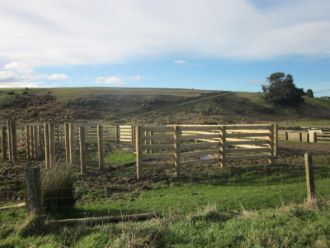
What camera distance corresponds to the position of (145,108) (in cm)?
6206

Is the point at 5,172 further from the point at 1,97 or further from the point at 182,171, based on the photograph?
the point at 1,97

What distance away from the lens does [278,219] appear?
19.8 feet

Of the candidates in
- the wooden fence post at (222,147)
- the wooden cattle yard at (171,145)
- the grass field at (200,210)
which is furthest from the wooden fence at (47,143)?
the wooden fence post at (222,147)

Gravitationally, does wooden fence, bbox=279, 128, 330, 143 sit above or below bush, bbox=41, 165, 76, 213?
below

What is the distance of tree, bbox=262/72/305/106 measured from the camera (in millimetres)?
67562

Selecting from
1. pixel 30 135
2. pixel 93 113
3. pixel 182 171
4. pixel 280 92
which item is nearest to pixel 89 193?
pixel 182 171

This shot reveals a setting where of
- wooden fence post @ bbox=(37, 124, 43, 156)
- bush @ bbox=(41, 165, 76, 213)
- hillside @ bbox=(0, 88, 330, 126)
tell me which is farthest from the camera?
hillside @ bbox=(0, 88, 330, 126)

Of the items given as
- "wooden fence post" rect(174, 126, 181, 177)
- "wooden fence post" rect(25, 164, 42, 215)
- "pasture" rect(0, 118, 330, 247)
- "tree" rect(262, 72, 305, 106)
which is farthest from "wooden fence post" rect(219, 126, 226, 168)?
"tree" rect(262, 72, 305, 106)

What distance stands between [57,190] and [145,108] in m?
54.6

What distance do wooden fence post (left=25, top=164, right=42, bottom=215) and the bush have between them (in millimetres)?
886

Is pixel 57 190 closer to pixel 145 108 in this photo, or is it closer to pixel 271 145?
pixel 271 145

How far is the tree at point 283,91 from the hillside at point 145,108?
1646mm

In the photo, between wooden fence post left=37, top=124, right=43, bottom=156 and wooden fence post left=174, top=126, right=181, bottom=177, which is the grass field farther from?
wooden fence post left=37, top=124, right=43, bottom=156

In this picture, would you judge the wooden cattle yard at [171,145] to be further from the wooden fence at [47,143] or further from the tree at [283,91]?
the tree at [283,91]
